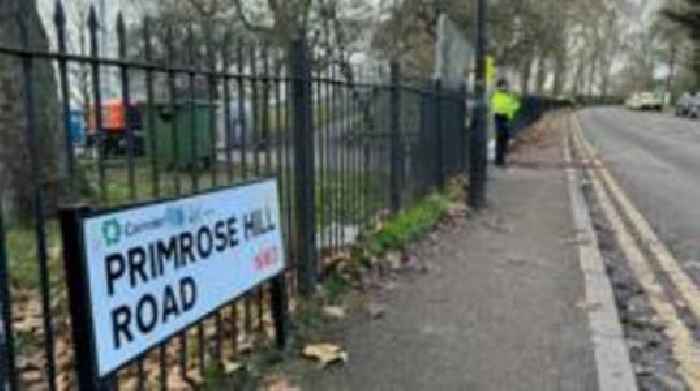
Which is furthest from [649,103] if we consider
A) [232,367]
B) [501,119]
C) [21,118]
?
[232,367]

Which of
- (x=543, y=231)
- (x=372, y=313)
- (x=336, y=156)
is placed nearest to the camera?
(x=372, y=313)

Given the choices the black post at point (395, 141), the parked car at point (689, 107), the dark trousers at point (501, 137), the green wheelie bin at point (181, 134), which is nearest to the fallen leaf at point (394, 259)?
the black post at point (395, 141)

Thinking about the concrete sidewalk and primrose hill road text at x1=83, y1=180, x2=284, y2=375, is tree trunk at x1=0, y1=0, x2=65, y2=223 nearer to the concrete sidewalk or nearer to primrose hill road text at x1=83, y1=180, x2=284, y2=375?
primrose hill road text at x1=83, y1=180, x2=284, y2=375

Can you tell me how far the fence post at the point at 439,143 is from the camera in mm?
11727

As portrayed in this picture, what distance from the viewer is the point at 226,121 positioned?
4832 millimetres

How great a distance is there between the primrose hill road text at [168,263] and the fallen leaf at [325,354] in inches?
22.1

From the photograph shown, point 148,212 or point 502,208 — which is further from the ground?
point 148,212

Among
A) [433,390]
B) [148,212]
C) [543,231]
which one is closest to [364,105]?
[543,231]

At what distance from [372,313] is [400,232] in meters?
2.44

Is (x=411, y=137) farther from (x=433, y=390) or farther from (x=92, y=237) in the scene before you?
(x=92, y=237)

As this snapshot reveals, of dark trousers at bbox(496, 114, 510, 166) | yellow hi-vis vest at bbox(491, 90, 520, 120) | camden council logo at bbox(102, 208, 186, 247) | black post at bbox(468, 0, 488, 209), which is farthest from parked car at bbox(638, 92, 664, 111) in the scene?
camden council logo at bbox(102, 208, 186, 247)

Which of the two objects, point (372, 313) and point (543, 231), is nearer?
point (372, 313)

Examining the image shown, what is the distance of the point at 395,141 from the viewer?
9.35m

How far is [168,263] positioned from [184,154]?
3.20ft
